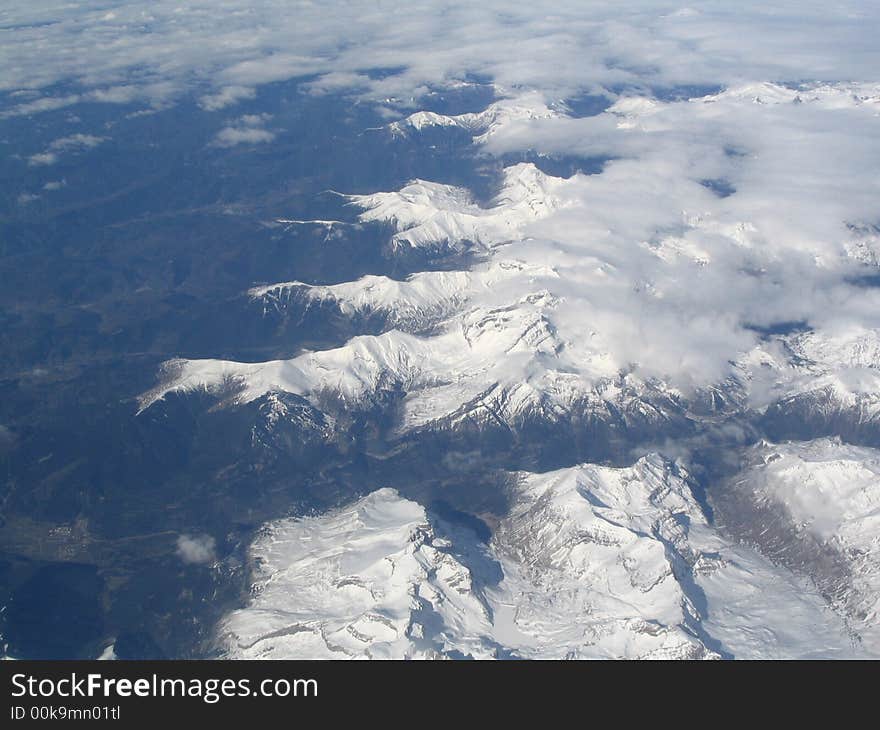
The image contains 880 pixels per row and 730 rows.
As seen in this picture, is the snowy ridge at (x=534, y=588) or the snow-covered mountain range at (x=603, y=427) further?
the snow-covered mountain range at (x=603, y=427)

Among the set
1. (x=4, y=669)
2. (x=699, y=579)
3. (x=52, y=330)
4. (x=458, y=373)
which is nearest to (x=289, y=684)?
(x=4, y=669)

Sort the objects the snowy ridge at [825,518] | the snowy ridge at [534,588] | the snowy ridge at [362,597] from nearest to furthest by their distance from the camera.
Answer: the snowy ridge at [362,597] → the snowy ridge at [534,588] → the snowy ridge at [825,518]

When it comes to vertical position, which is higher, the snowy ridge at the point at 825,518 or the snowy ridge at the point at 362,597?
the snowy ridge at the point at 362,597

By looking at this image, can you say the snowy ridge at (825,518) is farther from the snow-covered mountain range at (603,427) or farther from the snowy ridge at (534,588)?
the snowy ridge at (534,588)

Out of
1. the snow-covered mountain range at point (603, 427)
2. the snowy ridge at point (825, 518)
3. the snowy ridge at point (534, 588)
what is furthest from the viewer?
the snowy ridge at point (825, 518)

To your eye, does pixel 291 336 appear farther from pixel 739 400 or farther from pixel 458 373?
pixel 739 400

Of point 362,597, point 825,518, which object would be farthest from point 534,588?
point 825,518

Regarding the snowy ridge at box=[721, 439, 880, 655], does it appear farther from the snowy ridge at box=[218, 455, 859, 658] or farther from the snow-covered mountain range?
the snowy ridge at box=[218, 455, 859, 658]

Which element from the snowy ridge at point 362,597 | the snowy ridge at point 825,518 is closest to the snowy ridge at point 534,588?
the snowy ridge at point 362,597

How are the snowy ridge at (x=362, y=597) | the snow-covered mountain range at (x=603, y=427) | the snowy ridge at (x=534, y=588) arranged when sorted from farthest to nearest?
the snow-covered mountain range at (x=603, y=427) → the snowy ridge at (x=534, y=588) → the snowy ridge at (x=362, y=597)

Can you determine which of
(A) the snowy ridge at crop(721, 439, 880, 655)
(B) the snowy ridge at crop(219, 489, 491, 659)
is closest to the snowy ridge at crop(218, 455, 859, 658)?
(B) the snowy ridge at crop(219, 489, 491, 659)
